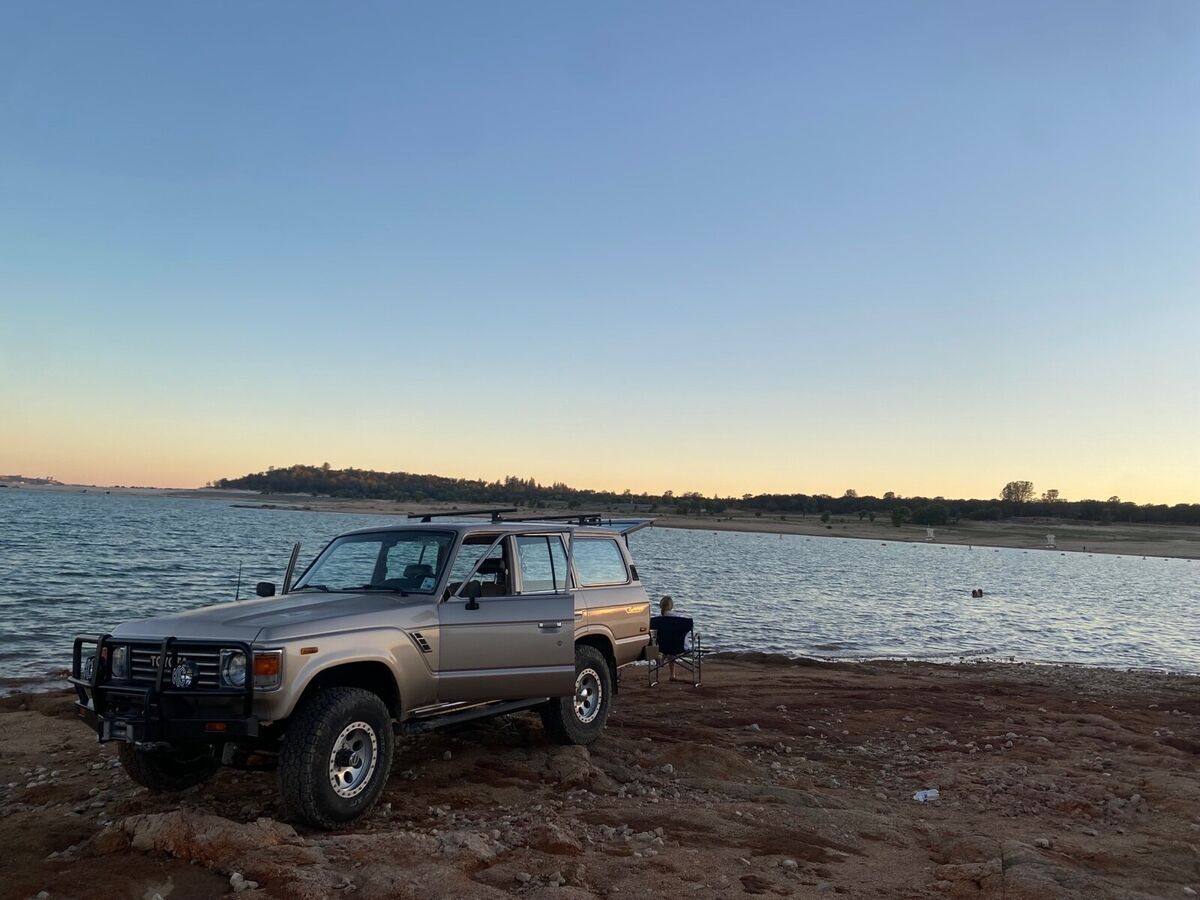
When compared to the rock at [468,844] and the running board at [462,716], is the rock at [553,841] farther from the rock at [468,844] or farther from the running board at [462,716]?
the running board at [462,716]

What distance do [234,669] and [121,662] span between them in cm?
100

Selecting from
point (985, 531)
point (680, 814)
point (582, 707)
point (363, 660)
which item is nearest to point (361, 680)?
point (363, 660)

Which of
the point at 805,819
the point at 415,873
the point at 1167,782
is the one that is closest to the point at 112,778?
the point at 415,873

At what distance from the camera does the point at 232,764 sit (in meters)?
6.17

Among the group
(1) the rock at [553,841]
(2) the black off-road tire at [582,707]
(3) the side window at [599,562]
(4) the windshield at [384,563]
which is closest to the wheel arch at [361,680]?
(4) the windshield at [384,563]

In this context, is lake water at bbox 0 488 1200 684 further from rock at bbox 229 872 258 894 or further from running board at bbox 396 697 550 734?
rock at bbox 229 872 258 894

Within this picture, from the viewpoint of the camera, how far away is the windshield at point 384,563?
7707 millimetres

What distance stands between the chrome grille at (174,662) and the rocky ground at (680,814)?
2.83 feet

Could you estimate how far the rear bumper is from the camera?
5.89 meters

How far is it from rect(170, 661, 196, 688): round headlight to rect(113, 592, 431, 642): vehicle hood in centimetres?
20

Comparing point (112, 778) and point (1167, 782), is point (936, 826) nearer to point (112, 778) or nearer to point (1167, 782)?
point (1167, 782)

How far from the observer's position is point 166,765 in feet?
22.4

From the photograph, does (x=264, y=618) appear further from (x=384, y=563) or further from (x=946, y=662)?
(x=946, y=662)

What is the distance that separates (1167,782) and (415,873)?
7.37 metres
